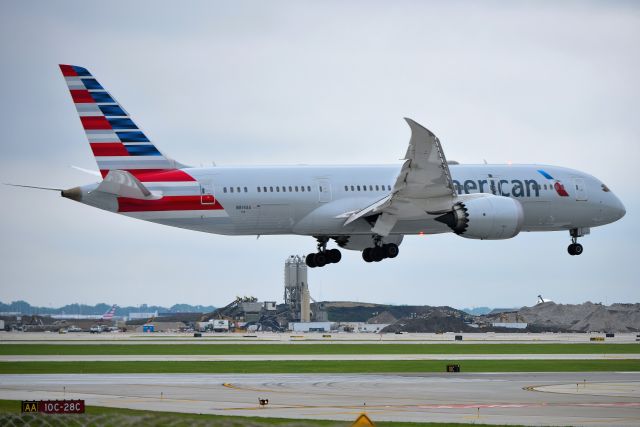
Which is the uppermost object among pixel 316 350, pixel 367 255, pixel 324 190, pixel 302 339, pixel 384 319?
pixel 324 190

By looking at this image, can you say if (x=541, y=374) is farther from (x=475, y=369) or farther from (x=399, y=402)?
(x=399, y=402)

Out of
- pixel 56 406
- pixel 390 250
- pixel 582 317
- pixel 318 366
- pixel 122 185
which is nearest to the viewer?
pixel 56 406

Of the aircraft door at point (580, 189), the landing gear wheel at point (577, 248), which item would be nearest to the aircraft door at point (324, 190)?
the aircraft door at point (580, 189)

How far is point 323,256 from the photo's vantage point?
224 ft

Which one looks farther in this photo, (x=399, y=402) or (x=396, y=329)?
(x=396, y=329)

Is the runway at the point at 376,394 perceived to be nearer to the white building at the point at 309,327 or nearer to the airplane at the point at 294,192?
the airplane at the point at 294,192

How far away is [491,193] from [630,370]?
1867 cm

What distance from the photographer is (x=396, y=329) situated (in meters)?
132

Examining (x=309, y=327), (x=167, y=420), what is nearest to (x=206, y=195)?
(x=167, y=420)

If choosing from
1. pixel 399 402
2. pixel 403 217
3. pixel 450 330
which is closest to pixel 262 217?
pixel 403 217

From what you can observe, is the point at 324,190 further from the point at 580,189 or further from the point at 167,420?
the point at 167,420

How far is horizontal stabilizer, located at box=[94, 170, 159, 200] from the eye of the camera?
58.8 meters

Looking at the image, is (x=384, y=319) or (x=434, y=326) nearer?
→ (x=434, y=326)

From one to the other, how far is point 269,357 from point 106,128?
587 inches
